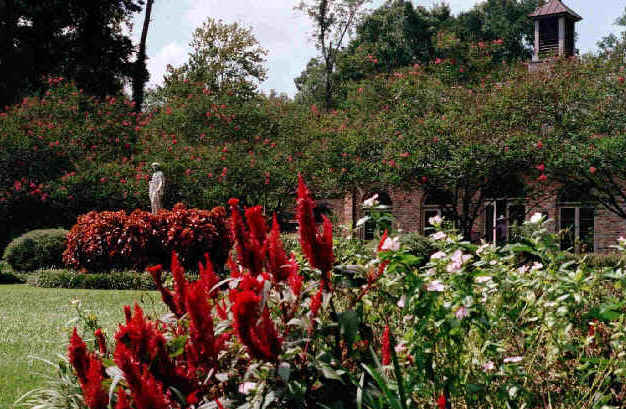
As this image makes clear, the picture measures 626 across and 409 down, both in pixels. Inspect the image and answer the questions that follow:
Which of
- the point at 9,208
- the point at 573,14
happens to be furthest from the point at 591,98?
the point at 9,208

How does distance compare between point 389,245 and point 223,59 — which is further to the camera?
point 223,59

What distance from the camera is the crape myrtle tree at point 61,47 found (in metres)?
24.9

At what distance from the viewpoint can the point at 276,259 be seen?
89.4 inches

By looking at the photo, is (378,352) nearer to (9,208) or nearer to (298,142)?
(298,142)

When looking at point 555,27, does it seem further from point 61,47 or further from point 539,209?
point 61,47

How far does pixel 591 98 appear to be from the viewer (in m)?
15.2

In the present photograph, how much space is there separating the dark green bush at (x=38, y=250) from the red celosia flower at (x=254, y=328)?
1451 cm

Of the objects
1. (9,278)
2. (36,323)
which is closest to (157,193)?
(9,278)

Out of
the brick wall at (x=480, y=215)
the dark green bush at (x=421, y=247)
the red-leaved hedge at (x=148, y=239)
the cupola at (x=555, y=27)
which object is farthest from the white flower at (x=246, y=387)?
the cupola at (x=555, y=27)

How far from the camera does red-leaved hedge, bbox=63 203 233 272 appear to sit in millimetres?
12594

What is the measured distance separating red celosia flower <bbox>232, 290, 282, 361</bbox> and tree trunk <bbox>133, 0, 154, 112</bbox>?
27.0m

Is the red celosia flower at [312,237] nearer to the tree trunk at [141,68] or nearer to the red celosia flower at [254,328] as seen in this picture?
the red celosia flower at [254,328]

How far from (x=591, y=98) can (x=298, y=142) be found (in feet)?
28.6

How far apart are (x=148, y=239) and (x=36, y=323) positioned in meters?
5.45
